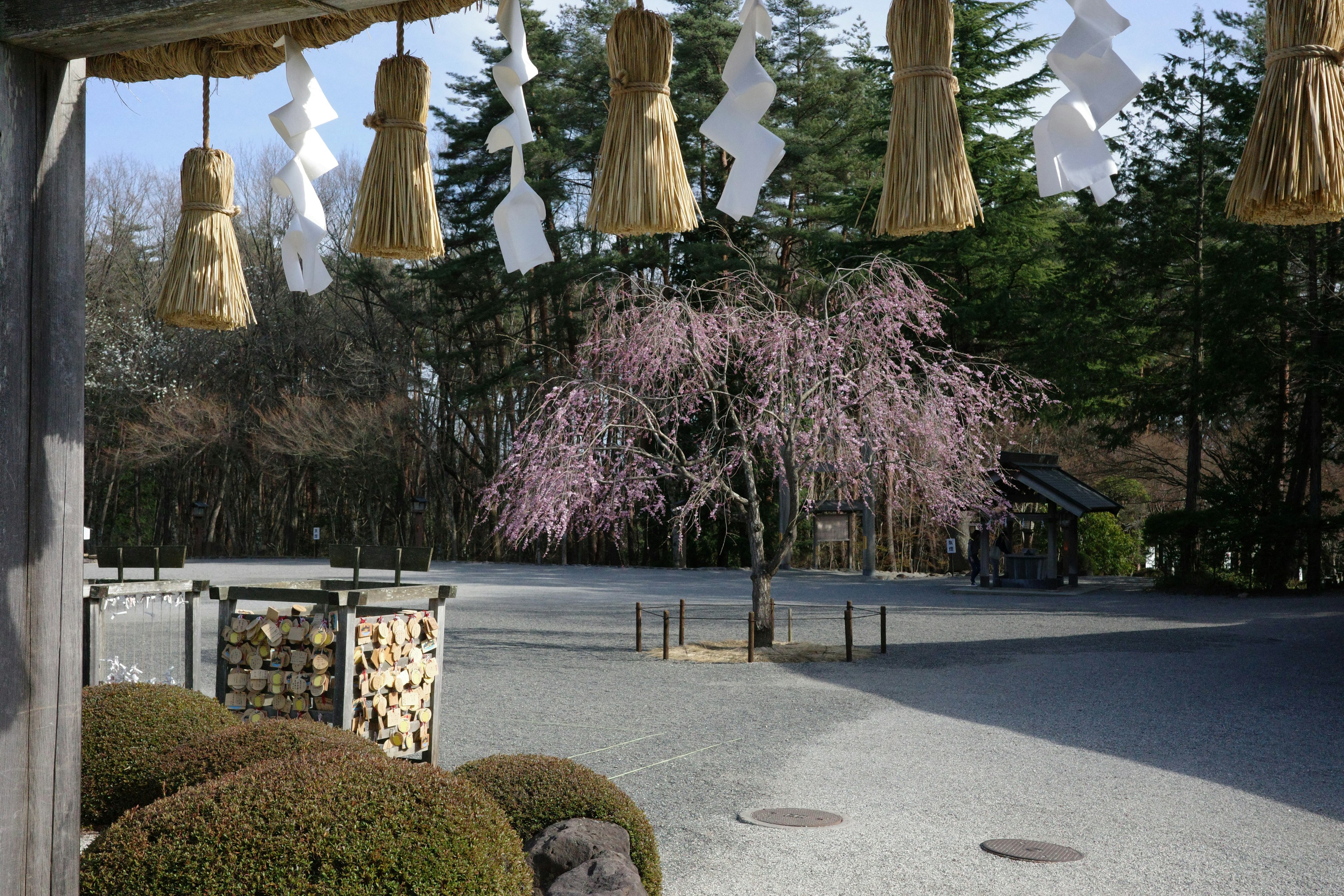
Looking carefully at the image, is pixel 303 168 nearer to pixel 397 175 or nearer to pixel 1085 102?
pixel 397 175

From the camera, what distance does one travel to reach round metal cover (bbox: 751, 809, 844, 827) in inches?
213

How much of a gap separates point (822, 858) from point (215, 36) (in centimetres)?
409

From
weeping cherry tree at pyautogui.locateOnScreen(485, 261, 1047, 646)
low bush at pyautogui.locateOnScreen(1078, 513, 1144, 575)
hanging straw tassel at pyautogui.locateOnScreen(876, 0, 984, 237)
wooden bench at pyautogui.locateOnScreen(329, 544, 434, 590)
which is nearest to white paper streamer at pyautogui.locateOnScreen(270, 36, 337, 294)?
hanging straw tassel at pyautogui.locateOnScreen(876, 0, 984, 237)

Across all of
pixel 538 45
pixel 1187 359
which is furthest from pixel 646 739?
pixel 538 45

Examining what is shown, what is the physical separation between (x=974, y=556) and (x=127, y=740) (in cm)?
1958

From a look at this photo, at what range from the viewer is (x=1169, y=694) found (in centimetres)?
940

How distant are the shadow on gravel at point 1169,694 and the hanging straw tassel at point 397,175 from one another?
524 cm

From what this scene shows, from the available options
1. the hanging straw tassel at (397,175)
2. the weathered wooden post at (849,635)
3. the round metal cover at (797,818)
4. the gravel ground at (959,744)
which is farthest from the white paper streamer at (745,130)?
the weathered wooden post at (849,635)

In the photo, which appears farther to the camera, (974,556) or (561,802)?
(974,556)

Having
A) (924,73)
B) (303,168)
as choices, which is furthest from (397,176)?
(924,73)

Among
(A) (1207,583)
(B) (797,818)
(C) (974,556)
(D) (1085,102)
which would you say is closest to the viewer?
(D) (1085,102)

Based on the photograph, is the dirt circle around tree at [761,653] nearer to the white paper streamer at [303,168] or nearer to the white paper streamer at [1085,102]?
the white paper streamer at [303,168]

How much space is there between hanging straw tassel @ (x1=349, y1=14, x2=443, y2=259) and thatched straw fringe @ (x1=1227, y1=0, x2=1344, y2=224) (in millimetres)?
1670

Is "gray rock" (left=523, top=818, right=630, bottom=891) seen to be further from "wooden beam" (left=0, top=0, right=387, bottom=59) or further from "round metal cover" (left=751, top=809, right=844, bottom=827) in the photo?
"wooden beam" (left=0, top=0, right=387, bottom=59)
